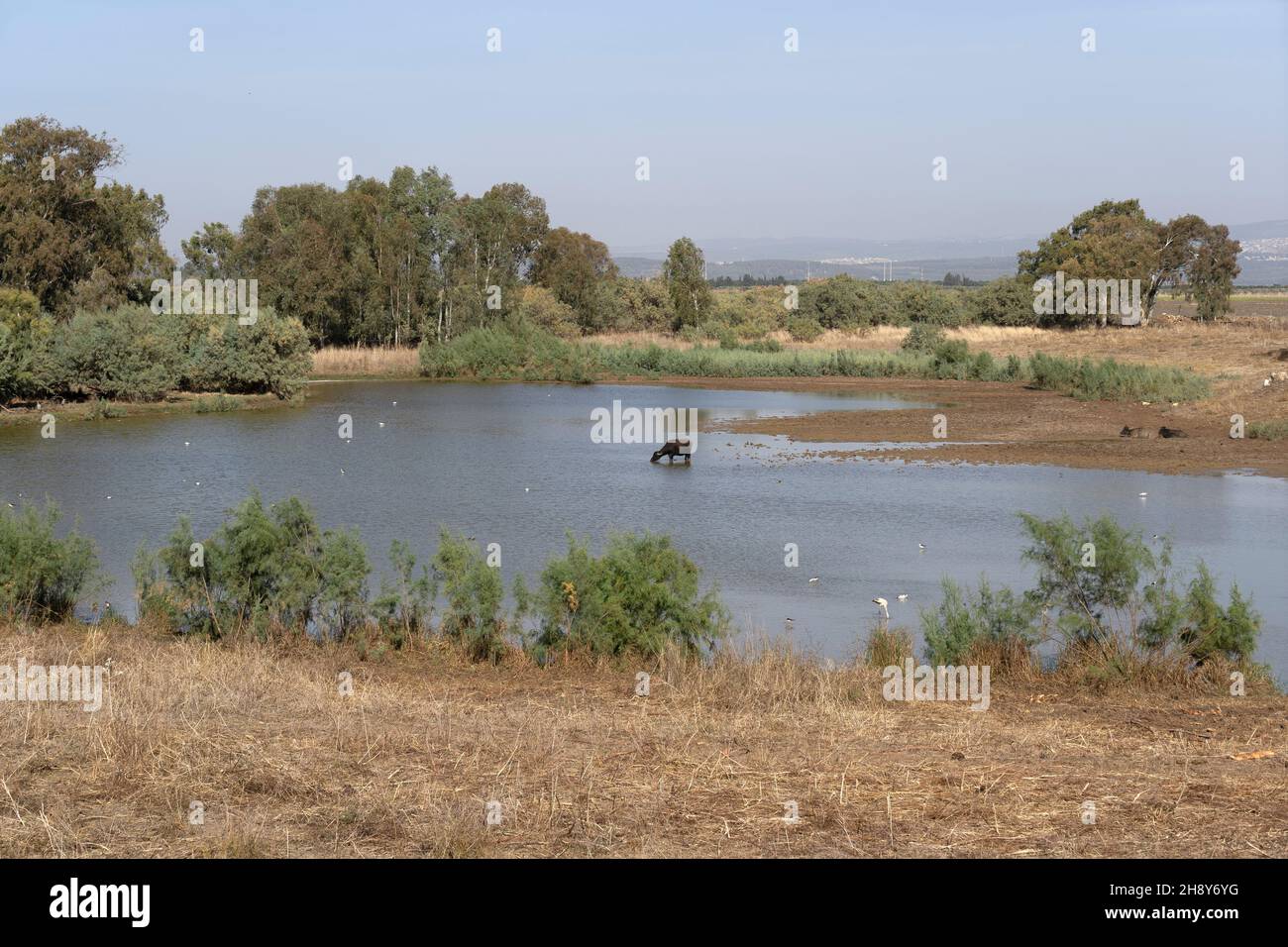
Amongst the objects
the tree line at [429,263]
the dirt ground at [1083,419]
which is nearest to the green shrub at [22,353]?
the tree line at [429,263]

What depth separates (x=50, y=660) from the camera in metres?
9.34

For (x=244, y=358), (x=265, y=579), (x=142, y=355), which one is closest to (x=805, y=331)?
(x=244, y=358)

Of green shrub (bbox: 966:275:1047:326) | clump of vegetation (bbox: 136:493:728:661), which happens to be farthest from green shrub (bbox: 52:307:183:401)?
green shrub (bbox: 966:275:1047:326)

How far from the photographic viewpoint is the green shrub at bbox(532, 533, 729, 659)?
10.5 meters

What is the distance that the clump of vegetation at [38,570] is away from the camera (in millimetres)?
11578

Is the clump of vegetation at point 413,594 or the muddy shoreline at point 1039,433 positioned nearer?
the clump of vegetation at point 413,594

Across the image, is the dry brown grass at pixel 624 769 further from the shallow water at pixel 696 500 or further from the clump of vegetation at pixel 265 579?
the shallow water at pixel 696 500

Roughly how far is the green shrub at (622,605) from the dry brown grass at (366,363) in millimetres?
48149

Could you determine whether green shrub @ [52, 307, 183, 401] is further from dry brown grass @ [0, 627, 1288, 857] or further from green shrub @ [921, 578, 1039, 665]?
green shrub @ [921, 578, 1039, 665]

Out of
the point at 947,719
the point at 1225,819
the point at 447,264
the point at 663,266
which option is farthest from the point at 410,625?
the point at 663,266

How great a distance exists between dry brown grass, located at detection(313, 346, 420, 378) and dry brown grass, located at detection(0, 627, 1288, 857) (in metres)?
49.3

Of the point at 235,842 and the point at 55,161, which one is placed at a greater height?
the point at 55,161

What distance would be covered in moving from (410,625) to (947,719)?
5.02 m
